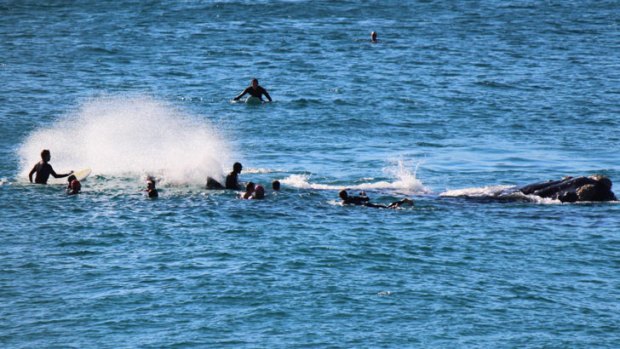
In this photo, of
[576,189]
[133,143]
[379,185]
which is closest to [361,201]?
[379,185]

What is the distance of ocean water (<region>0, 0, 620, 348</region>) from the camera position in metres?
24.0

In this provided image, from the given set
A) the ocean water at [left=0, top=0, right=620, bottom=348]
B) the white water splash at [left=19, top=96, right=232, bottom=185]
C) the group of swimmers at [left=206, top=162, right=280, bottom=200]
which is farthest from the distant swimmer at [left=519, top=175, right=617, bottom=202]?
the white water splash at [left=19, top=96, right=232, bottom=185]

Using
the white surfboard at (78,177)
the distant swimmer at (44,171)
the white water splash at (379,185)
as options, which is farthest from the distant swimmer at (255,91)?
the distant swimmer at (44,171)

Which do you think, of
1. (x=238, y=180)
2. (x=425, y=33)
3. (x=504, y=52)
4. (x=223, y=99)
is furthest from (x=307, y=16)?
(x=238, y=180)

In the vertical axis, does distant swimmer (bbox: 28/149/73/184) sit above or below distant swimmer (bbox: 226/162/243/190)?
above

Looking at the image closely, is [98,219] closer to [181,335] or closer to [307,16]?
[181,335]

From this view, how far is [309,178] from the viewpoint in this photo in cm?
3828

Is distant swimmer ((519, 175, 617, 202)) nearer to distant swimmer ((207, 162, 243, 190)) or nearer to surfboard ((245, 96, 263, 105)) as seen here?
distant swimmer ((207, 162, 243, 190))

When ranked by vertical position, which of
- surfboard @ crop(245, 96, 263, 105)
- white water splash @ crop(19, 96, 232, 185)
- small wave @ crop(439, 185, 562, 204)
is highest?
surfboard @ crop(245, 96, 263, 105)

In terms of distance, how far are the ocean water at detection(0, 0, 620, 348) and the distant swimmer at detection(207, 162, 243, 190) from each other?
64 cm

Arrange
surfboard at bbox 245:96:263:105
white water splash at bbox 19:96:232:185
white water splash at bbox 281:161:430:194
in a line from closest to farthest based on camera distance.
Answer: white water splash at bbox 281:161:430:194
white water splash at bbox 19:96:232:185
surfboard at bbox 245:96:263:105

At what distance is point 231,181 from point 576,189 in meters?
11.2

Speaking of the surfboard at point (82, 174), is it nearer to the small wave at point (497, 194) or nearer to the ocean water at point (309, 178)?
the ocean water at point (309, 178)

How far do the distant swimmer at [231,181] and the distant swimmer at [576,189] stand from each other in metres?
9.31
